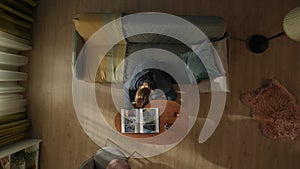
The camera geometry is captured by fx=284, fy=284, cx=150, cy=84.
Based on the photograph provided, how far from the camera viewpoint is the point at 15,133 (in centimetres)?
275

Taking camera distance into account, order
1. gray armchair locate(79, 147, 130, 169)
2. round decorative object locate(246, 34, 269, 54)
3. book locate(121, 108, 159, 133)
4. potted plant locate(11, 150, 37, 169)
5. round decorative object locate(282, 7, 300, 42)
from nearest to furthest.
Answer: round decorative object locate(282, 7, 300, 42) → gray armchair locate(79, 147, 130, 169) → book locate(121, 108, 159, 133) → potted plant locate(11, 150, 37, 169) → round decorative object locate(246, 34, 269, 54)

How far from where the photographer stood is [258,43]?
2980mm

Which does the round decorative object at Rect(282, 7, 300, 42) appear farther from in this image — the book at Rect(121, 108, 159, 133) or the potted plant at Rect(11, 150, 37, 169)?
the potted plant at Rect(11, 150, 37, 169)

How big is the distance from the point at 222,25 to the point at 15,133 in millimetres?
2193

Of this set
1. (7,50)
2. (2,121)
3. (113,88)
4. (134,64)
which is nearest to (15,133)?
(2,121)

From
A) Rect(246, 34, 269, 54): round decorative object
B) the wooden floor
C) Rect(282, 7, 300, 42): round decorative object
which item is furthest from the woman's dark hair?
Rect(246, 34, 269, 54): round decorative object

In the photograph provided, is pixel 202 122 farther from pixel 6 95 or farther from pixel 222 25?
pixel 6 95

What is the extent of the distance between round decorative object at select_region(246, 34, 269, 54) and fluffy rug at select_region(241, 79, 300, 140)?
37 centimetres

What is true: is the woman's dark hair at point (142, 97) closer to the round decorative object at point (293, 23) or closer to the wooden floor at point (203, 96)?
the wooden floor at point (203, 96)

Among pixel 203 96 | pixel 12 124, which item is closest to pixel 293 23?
pixel 203 96

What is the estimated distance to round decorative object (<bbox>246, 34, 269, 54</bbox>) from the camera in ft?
9.77

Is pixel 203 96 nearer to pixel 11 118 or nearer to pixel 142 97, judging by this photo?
pixel 142 97

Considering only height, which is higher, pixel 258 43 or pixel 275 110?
pixel 258 43

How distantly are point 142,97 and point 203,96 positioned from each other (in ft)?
2.98
